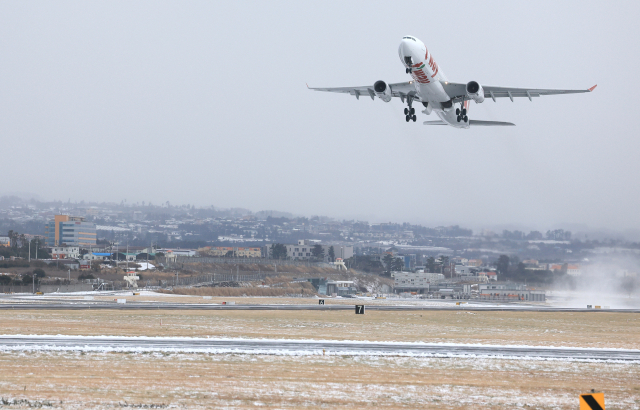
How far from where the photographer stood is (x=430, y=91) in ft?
169

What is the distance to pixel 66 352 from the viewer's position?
1106 inches

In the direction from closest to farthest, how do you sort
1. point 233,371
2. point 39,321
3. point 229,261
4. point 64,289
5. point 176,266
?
1. point 233,371
2. point 39,321
3. point 64,289
4. point 176,266
5. point 229,261

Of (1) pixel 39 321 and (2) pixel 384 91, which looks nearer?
(1) pixel 39 321

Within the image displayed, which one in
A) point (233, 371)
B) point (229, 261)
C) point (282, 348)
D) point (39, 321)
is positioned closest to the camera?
point (233, 371)

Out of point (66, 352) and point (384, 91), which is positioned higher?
point (384, 91)

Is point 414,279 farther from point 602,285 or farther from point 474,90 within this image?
point 474,90

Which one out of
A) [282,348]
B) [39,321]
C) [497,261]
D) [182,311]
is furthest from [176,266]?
[282,348]

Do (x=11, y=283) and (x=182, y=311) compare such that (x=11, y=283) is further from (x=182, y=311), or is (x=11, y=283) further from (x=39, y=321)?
(x=39, y=321)

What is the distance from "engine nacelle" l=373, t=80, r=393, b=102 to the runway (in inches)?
909

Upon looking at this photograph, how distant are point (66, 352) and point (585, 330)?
126 feet

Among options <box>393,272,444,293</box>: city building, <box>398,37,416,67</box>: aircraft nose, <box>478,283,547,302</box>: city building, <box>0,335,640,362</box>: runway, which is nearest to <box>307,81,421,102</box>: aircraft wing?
<box>398,37,416,67</box>: aircraft nose

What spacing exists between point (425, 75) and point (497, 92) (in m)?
10.3

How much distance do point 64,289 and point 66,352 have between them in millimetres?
85359

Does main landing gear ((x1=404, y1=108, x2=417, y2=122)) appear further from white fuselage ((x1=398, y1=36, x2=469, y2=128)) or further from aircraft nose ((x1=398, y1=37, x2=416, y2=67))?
aircraft nose ((x1=398, y1=37, x2=416, y2=67))
